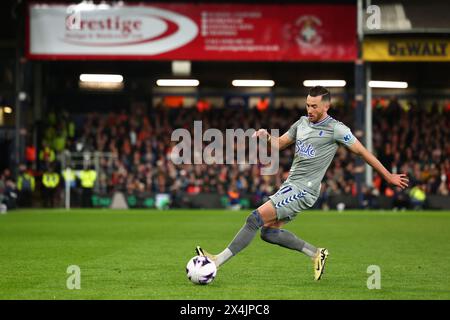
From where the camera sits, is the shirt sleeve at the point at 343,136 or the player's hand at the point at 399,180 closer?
the player's hand at the point at 399,180

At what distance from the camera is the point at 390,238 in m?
19.9

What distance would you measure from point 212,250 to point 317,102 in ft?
20.0

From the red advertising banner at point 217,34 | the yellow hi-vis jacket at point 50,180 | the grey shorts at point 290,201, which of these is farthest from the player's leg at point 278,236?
the red advertising banner at point 217,34

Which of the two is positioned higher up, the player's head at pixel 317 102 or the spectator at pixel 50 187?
the player's head at pixel 317 102

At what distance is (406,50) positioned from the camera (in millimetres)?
37375

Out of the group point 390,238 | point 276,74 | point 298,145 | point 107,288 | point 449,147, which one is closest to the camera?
point 107,288

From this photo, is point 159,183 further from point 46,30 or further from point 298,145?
point 298,145

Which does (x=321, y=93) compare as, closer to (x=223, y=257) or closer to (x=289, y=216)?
(x=289, y=216)

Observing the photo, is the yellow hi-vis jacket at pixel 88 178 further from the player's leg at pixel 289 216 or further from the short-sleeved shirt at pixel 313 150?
the short-sleeved shirt at pixel 313 150

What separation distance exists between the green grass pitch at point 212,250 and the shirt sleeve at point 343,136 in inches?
68.0

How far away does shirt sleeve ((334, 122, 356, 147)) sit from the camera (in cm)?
1082

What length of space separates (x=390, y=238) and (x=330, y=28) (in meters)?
18.9

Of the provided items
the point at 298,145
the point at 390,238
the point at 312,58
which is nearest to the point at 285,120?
the point at 312,58

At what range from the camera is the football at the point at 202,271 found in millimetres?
10500
